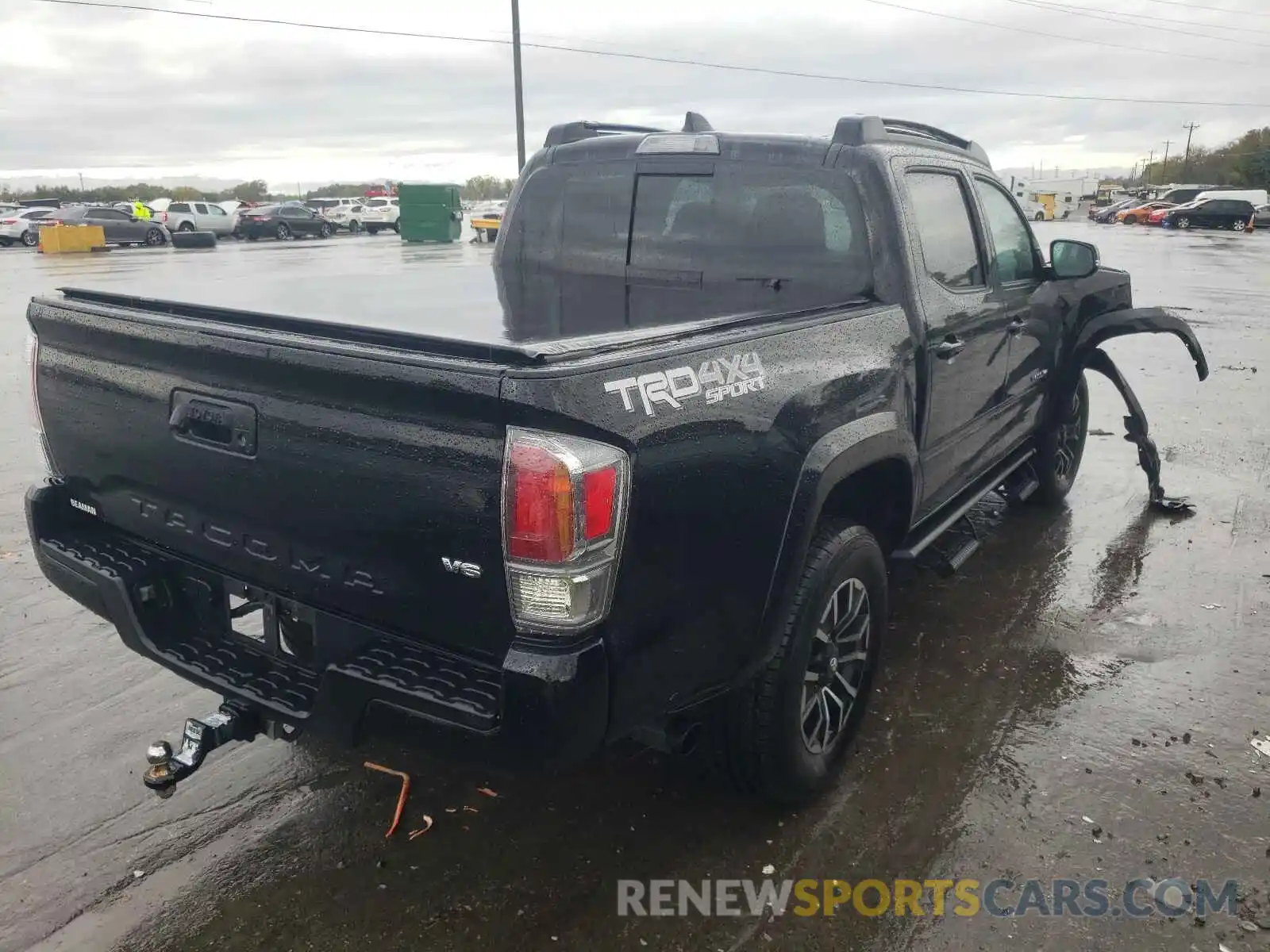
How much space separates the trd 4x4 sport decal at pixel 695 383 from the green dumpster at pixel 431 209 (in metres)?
32.6

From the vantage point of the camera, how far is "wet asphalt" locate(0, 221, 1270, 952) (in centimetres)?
260

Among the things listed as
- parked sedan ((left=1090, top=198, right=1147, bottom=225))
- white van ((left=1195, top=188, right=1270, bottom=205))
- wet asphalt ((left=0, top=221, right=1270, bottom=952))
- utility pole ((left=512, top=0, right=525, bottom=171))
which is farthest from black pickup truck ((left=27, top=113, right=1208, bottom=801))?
parked sedan ((left=1090, top=198, right=1147, bottom=225))

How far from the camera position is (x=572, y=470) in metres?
2.03

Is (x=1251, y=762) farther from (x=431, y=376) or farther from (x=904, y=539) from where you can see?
(x=431, y=376)

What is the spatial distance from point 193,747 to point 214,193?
10496 centimetres

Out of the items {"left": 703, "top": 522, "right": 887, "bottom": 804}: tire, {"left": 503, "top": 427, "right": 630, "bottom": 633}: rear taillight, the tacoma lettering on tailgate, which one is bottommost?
{"left": 703, "top": 522, "right": 887, "bottom": 804}: tire

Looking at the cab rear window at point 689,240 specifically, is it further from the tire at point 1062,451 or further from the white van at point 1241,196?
the white van at point 1241,196

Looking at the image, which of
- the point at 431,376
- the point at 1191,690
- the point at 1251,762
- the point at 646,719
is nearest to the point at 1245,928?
the point at 1251,762

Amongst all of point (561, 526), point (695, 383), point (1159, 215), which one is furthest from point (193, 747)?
point (1159, 215)

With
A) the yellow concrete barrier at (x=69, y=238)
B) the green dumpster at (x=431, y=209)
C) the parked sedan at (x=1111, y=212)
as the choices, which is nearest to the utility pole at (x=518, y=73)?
the green dumpster at (x=431, y=209)

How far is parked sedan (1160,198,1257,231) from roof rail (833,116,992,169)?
51882 millimetres

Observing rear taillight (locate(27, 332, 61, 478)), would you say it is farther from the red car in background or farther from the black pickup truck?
the red car in background

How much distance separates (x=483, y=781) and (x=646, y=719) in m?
1.08

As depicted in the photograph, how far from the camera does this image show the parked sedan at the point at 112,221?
106 ft
